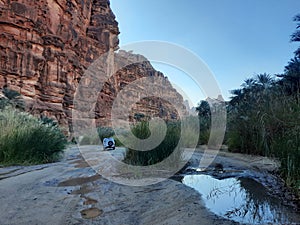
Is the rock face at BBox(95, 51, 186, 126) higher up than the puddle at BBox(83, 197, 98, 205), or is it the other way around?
the rock face at BBox(95, 51, 186, 126)

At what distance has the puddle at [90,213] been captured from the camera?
1.63 m

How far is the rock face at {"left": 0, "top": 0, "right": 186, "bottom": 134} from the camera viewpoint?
621 inches

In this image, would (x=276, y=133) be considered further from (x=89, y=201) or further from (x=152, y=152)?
(x=89, y=201)

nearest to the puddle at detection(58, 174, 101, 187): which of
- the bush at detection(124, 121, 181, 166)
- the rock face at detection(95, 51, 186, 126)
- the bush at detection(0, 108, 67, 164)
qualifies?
the bush at detection(124, 121, 181, 166)

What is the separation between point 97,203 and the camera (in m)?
1.91

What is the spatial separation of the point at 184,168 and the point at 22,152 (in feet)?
9.87

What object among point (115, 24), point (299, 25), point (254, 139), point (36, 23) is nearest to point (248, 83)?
point (299, 25)

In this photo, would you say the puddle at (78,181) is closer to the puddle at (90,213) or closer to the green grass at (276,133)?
the puddle at (90,213)

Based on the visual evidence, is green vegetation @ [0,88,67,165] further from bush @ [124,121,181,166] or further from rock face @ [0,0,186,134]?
rock face @ [0,0,186,134]

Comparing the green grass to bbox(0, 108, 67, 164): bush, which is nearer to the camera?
the green grass

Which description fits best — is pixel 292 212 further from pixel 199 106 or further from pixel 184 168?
pixel 199 106

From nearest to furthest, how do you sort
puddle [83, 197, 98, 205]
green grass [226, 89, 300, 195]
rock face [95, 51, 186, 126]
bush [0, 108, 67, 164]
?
1. puddle [83, 197, 98, 205]
2. green grass [226, 89, 300, 195]
3. bush [0, 108, 67, 164]
4. rock face [95, 51, 186, 126]

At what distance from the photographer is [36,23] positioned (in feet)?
57.0

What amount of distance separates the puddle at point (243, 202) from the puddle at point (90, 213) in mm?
858
